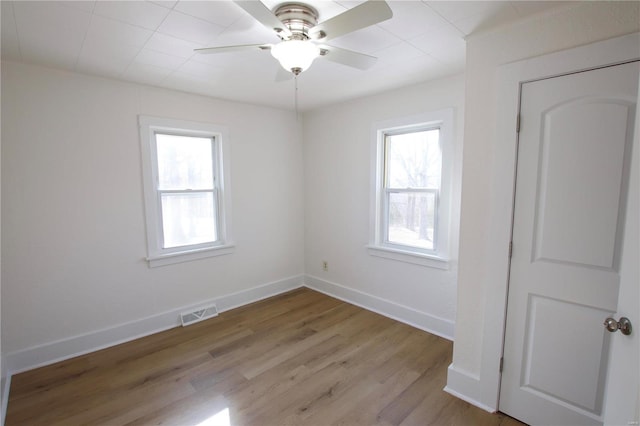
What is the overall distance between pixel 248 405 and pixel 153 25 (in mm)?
2456

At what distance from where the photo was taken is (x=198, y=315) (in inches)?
127

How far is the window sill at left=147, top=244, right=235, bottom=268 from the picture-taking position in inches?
117

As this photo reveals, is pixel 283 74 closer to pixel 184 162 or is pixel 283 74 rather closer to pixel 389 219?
pixel 184 162

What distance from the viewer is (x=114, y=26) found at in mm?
1748

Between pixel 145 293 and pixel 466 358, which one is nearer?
pixel 466 358

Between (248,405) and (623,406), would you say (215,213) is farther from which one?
(623,406)

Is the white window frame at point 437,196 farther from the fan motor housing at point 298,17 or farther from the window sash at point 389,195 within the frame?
the fan motor housing at point 298,17

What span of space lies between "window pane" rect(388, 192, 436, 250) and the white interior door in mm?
1178

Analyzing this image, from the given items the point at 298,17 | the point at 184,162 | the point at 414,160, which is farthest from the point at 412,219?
the point at 184,162

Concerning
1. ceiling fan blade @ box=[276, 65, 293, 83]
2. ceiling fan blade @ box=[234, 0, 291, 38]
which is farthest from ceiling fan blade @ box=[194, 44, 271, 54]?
ceiling fan blade @ box=[276, 65, 293, 83]

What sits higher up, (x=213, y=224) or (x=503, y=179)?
(x=503, y=179)

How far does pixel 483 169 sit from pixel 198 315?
304cm

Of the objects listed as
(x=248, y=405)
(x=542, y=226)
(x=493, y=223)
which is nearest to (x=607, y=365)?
(x=542, y=226)

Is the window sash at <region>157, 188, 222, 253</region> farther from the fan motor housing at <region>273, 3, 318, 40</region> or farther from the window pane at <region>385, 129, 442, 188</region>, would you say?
the fan motor housing at <region>273, 3, 318, 40</region>
